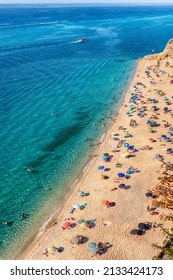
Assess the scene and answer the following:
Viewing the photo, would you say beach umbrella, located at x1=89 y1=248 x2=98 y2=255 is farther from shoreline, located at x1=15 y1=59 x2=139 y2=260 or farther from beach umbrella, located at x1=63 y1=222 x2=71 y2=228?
shoreline, located at x1=15 y1=59 x2=139 y2=260

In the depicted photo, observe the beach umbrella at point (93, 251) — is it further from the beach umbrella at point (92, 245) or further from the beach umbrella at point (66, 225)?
the beach umbrella at point (66, 225)

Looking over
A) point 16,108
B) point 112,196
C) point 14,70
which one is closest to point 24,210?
point 112,196

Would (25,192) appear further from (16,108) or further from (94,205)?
(16,108)

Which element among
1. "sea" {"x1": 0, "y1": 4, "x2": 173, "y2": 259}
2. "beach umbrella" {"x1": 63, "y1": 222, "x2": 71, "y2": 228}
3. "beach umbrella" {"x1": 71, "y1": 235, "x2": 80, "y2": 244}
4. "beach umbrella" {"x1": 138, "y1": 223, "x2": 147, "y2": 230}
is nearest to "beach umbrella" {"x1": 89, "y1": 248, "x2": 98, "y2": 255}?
"beach umbrella" {"x1": 71, "y1": 235, "x2": 80, "y2": 244}

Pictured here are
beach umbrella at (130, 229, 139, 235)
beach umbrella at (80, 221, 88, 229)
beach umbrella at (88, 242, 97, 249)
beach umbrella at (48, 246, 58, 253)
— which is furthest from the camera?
beach umbrella at (80, 221, 88, 229)

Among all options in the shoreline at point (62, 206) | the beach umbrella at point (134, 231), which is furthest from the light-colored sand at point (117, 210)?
the beach umbrella at point (134, 231)

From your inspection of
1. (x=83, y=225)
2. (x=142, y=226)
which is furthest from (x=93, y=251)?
(x=142, y=226)

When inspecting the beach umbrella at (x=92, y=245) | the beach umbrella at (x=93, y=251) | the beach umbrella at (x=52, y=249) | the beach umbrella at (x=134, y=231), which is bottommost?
the beach umbrella at (x=52, y=249)

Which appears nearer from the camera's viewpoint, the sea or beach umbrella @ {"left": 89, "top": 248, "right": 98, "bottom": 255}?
beach umbrella @ {"left": 89, "top": 248, "right": 98, "bottom": 255}

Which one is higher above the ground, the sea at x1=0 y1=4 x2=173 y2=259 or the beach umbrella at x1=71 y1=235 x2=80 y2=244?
the sea at x1=0 y1=4 x2=173 y2=259
